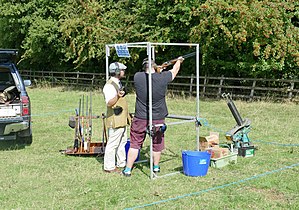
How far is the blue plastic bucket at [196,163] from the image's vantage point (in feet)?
20.0

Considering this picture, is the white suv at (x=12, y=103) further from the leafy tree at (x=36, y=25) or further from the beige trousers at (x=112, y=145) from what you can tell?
the leafy tree at (x=36, y=25)

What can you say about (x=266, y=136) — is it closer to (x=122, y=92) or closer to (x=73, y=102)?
(x=122, y=92)

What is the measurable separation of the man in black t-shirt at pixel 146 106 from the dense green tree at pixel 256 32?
29.2 ft

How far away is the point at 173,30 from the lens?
57.3ft

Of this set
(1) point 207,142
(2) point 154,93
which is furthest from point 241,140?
(2) point 154,93

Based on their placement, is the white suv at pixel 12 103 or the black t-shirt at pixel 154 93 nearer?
the black t-shirt at pixel 154 93

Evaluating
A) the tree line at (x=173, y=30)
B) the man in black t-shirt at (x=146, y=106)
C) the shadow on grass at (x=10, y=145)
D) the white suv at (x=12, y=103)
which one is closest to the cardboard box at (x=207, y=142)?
the man in black t-shirt at (x=146, y=106)

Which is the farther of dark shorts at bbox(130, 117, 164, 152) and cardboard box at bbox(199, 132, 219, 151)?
cardboard box at bbox(199, 132, 219, 151)

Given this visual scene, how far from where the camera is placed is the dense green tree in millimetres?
14305

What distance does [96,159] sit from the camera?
7.39m

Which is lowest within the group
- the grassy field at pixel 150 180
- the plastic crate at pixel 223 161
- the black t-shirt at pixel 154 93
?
the grassy field at pixel 150 180

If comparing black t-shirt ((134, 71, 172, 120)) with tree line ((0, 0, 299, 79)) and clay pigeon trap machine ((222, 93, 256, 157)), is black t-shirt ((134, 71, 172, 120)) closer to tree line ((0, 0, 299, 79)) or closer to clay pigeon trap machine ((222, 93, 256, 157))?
clay pigeon trap machine ((222, 93, 256, 157))

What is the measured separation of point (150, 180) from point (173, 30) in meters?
12.2

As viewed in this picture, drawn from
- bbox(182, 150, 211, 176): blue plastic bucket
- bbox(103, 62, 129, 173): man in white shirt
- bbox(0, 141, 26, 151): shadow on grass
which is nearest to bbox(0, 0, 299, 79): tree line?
bbox(0, 141, 26, 151): shadow on grass
